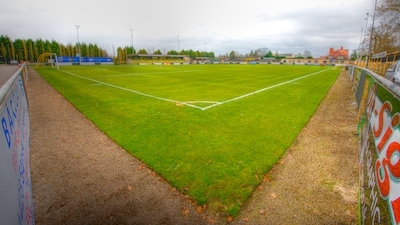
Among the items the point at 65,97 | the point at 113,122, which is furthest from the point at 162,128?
the point at 65,97

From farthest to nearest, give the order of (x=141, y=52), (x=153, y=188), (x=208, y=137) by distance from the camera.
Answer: (x=141, y=52), (x=208, y=137), (x=153, y=188)

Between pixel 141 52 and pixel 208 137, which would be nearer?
pixel 208 137

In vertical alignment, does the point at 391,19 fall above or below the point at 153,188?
above

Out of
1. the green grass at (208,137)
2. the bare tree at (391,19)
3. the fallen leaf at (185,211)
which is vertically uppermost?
the bare tree at (391,19)

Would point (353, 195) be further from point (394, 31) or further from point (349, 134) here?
point (394, 31)

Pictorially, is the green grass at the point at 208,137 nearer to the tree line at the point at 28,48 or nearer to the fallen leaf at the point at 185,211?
the fallen leaf at the point at 185,211

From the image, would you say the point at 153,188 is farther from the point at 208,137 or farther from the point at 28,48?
the point at 28,48

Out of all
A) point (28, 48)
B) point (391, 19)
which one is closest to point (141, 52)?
point (28, 48)

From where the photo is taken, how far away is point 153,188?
11.6ft

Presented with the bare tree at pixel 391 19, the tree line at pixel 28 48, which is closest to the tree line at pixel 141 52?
the tree line at pixel 28 48

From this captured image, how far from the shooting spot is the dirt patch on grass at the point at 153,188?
2.94 meters

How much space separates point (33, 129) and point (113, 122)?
7.85 ft

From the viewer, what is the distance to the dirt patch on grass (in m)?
2.94

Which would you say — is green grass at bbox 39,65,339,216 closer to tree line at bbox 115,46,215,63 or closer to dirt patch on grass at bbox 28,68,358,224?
dirt patch on grass at bbox 28,68,358,224
